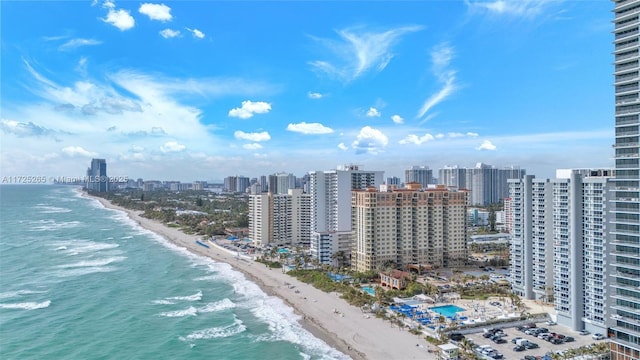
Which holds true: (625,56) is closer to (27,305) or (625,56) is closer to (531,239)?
(531,239)

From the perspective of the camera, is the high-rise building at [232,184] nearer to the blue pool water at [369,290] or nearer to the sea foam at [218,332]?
the blue pool water at [369,290]

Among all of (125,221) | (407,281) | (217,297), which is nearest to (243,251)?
(217,297)

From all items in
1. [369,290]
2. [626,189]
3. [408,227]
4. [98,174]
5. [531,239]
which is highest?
[98,174]

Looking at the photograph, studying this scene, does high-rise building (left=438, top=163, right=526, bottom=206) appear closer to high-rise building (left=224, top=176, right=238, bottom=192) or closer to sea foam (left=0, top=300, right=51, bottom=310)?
sea foam (left=0, top=300, right=51, bottom=310)

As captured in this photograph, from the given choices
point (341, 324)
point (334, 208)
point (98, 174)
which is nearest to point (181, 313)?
point (341, 324)

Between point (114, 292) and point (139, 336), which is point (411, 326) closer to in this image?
point (139, 336)

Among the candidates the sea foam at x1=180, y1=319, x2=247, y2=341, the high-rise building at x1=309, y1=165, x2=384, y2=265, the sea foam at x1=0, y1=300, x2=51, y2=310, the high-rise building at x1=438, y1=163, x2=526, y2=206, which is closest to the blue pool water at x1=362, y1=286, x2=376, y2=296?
the high-rise building at x1=309, y1=165, x2=384, y2=265
